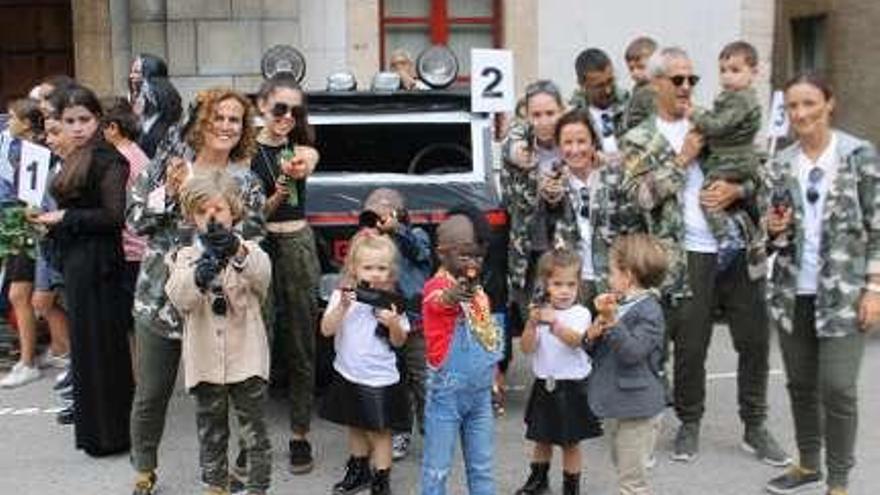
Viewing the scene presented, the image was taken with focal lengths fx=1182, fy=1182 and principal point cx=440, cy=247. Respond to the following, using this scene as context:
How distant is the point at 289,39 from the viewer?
1142 centimetres

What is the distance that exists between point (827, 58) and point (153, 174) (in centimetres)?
1223

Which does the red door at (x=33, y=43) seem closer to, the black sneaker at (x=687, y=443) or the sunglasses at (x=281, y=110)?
the sunglasses at (x=281, y=110)

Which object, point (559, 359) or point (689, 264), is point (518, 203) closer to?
point (689, 264)

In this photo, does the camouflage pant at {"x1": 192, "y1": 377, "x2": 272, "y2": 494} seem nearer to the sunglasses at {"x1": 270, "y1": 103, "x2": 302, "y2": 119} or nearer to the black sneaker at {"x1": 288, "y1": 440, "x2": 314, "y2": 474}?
the black sneaker at {"x1": 288, "y1": 440, "x2": 314, "y2": 474}

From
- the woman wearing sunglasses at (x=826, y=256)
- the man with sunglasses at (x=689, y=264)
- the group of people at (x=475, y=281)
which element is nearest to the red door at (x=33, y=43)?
the group of people at (x=475, y=281)

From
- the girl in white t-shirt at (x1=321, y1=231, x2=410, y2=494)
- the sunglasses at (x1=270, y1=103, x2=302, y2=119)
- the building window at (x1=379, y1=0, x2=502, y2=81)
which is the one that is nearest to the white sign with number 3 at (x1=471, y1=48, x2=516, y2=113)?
the sunglasses at (x1=270, y1=103, x2=302, y2=119)

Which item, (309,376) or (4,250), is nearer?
(309,376)

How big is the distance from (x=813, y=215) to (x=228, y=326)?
239cm

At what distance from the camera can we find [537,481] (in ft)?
16.9

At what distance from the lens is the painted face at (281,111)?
520cm

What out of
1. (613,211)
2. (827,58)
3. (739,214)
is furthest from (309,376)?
(827,58)

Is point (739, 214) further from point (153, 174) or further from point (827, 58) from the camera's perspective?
point (827, 58)

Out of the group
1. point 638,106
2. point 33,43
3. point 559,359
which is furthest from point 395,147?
point 33,43

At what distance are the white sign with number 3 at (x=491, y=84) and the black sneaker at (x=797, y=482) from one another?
2.35 meters
